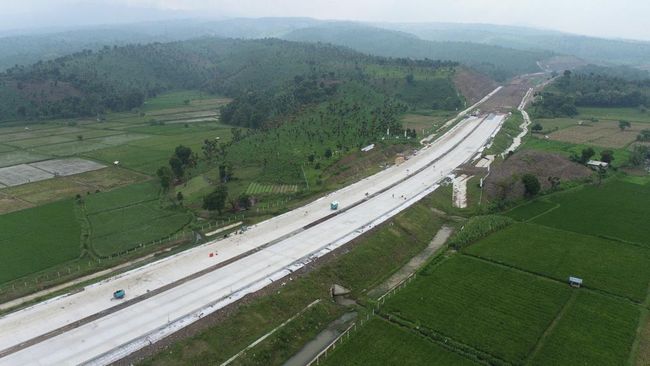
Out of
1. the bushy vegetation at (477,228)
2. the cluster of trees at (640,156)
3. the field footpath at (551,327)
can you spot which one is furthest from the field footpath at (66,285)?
the cluster of trees at (640,156)

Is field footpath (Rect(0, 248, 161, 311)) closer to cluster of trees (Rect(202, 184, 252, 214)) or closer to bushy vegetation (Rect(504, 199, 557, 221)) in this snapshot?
cluster of trees (Rect(202, 184, 252, 214))

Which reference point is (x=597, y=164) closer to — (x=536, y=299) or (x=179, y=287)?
(x=536, y=299)

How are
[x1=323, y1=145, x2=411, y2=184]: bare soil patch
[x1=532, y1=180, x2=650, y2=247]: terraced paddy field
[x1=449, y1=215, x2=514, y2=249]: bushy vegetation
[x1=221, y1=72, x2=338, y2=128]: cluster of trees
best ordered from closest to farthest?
[x1=449, y1=215, x2=514, y2=249]: bushy vegetation < [x1=532, y1=180, x2=650, y2=247]: terraced paddy field < [x1=323, y1=145, x2=411, y2=184]: bare soil patch < [x1=221, y1=72, x2=338, y2=128]: cluster of trees

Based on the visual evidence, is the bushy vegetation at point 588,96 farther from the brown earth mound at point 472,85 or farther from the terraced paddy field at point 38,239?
the terraced paddy field at point 38,239

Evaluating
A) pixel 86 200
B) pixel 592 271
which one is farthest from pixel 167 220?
pixel 592 271

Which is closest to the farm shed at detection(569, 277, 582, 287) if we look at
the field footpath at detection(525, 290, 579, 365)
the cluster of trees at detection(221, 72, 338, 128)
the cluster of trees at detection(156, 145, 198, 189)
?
the field footpath at detection(525, 290, 579, 365)
